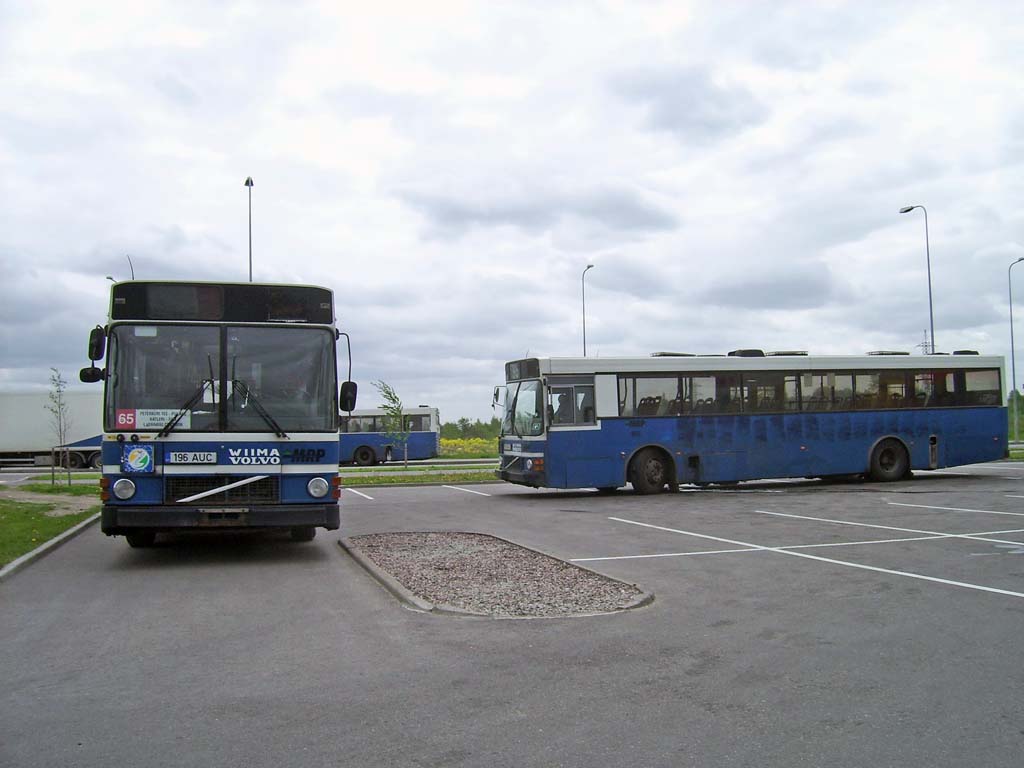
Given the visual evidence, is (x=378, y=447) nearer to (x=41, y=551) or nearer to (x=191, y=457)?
(x=41, y=551)

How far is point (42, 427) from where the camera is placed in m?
45.0

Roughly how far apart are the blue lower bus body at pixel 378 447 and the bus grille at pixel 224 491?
114 ft

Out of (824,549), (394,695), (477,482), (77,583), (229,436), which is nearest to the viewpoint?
(394,695)

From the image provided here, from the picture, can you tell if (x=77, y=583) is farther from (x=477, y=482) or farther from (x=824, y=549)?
(x=477, y=482)

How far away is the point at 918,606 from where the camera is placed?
7.91 m

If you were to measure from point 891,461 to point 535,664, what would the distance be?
19.9 m

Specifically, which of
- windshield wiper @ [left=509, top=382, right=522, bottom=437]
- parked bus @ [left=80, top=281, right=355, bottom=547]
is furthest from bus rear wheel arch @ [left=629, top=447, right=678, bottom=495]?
parked bus @ [left=80, top=281, right=355, bottom=547]

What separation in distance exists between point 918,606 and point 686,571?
8.85ft

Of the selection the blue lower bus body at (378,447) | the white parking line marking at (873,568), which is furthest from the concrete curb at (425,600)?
the blue lower bus body at (378,447)

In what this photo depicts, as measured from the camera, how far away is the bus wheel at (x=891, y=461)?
23.2 meters

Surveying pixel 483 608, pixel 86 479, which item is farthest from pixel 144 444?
pixel 86 479

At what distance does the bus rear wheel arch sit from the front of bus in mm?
2300

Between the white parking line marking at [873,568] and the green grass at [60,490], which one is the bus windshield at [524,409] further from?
the green grass at [60,490]

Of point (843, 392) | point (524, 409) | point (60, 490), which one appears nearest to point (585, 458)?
point (524, 409)
